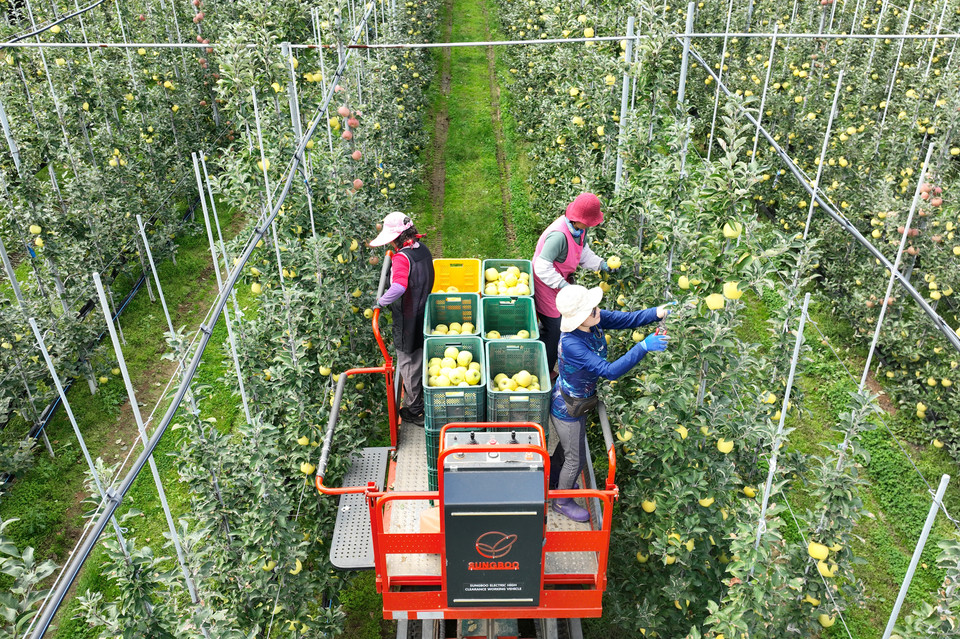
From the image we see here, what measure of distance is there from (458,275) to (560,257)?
4.81 feet

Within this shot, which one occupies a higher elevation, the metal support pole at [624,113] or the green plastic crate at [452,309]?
the metal support pole at [624,113]

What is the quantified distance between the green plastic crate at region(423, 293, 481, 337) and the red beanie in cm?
121

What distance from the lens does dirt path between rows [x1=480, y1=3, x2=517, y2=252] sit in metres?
12.5

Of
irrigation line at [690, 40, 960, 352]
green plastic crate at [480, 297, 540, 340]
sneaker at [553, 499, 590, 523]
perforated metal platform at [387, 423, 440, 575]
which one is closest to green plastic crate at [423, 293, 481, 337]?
green plastic crate at [480, 297, 540, 340]

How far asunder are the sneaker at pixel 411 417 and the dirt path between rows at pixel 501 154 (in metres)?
5.82

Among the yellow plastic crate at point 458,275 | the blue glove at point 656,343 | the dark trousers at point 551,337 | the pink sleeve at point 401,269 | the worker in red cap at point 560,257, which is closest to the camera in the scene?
the blue glove at point 656,343

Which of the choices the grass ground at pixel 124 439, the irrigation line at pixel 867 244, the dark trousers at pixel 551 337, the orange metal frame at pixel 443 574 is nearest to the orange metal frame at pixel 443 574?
the orange metal frame at pixel 443 574

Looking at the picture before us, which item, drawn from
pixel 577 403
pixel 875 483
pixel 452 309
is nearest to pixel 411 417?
pixel 452 309

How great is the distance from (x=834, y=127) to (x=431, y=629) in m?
10.5

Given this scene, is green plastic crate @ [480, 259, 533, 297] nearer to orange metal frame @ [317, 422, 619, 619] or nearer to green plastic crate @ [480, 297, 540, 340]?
green plastic crate @ [480, 297, 540, 340]

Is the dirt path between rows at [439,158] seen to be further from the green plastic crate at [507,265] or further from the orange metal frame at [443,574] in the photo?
the orange metal frame at [443,574]

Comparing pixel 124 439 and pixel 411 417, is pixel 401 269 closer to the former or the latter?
pixel 411 417

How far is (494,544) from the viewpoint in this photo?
14.3ft

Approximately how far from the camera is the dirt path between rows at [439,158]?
12375 millimetres
